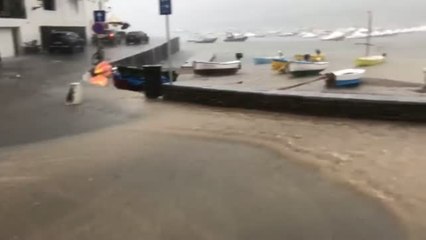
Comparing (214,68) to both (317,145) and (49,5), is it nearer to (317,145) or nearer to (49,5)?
(49,5)

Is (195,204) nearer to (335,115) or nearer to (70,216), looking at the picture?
(70,216)

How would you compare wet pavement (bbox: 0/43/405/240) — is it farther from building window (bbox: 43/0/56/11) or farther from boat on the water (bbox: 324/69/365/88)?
building window (bbox: 43/0/56/11)

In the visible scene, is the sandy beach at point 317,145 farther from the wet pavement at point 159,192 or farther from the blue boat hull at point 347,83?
the blue boat hull at point 347,83

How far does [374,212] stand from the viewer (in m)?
5.19

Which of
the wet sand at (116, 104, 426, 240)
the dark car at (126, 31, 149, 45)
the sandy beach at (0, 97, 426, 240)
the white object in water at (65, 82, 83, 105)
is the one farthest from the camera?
the dark car at (126, 31, 149, 45)

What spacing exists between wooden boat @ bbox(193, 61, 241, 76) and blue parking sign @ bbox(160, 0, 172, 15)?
14.9 metres

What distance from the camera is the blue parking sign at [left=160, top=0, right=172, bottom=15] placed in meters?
11.9

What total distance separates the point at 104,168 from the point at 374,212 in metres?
3.68

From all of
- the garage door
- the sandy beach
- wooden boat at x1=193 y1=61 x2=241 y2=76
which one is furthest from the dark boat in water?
the garage door

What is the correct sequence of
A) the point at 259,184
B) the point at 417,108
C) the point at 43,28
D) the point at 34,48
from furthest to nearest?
the point at 43,28 → the point at 34,48 → the point at 417,108 → the point at 259,184

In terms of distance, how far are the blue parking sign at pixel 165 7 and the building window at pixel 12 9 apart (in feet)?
71.3

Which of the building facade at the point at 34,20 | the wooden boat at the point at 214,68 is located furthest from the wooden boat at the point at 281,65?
the building facade at the point at 34,20

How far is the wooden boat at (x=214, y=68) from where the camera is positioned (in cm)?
2705

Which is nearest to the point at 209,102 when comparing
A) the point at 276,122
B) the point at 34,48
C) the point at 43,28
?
the point at 276,122
